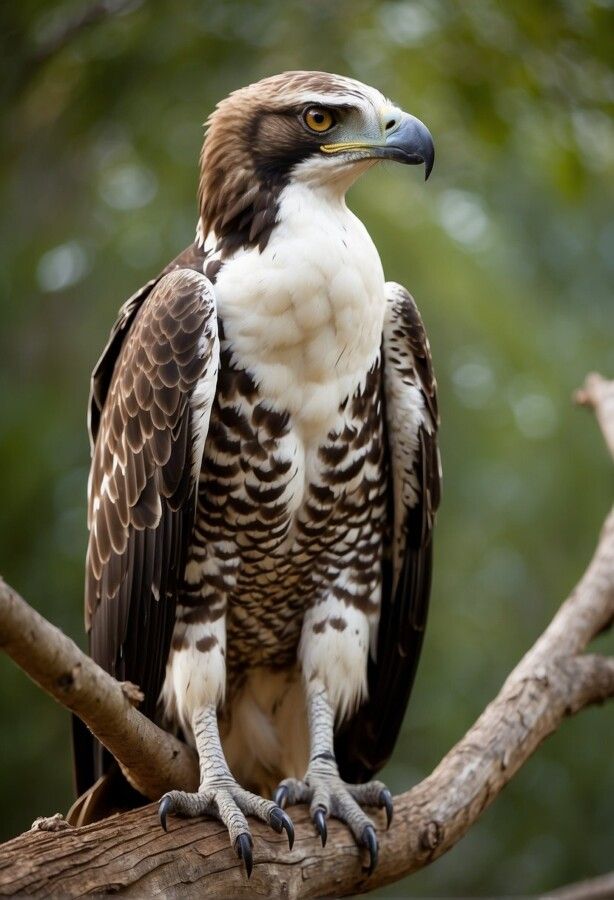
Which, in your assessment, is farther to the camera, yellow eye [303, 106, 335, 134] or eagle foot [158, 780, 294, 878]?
yellow eye [303, 106, 335, 134]

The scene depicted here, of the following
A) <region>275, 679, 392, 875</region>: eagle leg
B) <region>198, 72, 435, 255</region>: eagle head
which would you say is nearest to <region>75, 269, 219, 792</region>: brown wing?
<region>198, 72, 435, 255</region>: eagle head

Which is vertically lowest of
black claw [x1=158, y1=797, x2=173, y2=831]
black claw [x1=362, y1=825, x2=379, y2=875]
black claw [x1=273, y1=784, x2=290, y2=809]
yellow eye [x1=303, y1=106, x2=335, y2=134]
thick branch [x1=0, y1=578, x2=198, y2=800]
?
black claw [x1=362, y1=825, x2=379, y2=875]

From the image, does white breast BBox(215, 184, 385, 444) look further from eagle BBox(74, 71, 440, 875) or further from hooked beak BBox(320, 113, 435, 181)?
hooked beak BBox(320, 113, 435, 181)

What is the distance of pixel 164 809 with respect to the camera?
3529 millimetres

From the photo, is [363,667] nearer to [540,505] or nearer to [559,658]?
[559,658]

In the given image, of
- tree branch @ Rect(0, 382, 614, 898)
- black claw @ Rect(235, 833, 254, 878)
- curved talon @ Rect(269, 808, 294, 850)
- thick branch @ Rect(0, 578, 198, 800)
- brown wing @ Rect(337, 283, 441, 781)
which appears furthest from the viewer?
brown wing @ Rect(337, 283, 441, 781)

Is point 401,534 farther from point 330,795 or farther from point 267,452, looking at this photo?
point 330,795

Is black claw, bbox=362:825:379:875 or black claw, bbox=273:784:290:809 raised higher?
black claw, bbox=273:784:290:809

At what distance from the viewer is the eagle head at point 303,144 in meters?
3.94

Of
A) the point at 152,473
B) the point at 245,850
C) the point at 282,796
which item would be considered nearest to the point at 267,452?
the point at 152,473

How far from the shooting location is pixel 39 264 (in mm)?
6484

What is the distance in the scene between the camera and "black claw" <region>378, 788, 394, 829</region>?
397 centimetres

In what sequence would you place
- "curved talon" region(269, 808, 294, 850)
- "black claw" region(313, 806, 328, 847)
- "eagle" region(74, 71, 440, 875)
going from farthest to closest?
"eagle" region(74, 71, 440, 875) → "black claw" region(313, 806, 328, 847) → "curved talon" region(269, 808, 294, 850)

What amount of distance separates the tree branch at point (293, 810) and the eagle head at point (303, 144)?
1669 mm
